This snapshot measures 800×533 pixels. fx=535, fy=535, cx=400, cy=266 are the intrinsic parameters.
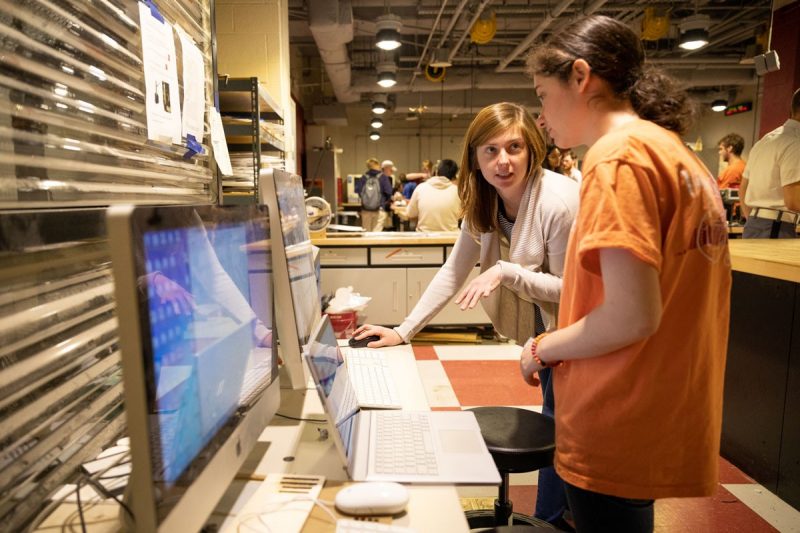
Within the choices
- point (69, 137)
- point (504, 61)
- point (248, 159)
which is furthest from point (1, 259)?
point (504, 61)

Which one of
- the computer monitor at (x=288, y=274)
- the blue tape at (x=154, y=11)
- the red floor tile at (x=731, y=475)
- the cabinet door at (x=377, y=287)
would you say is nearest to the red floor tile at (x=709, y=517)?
the red floor tile at (x=731, y=475)

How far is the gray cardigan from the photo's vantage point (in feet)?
4.93

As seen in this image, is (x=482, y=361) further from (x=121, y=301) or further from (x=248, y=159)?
(x=121, y=301)

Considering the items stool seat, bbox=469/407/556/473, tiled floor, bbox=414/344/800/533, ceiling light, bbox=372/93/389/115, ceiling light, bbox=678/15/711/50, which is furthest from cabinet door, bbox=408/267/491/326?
ceiling light, bbox=372/93/389/115

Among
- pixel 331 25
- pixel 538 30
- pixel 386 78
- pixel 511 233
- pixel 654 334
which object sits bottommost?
pixel 654 334

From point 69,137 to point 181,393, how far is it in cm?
51

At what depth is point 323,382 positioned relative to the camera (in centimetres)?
87

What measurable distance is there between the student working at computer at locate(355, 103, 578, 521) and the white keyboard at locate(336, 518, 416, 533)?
0.72 meters

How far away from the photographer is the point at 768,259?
1929 mm

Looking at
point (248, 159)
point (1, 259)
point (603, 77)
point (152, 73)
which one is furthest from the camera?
point (248, 159)

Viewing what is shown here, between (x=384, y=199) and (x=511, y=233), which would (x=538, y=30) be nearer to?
(x=384, y=199)

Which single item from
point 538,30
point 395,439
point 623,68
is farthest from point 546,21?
point 395,439

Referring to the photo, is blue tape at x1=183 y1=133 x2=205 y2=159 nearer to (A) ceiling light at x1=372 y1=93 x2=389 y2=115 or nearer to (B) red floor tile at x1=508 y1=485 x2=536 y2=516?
(B) red floor tile at x1=508 y1=485 x2=536 y2=516

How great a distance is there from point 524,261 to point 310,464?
0.91 meters
